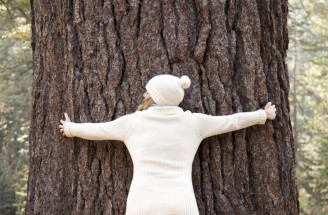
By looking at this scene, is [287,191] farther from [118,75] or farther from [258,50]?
[118,75]

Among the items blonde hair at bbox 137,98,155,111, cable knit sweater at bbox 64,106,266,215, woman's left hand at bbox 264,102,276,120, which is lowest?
cable knit sweater at bbox 64,106,266,215

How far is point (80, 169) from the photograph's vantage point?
11.2ft

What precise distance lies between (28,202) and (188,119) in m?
1.54

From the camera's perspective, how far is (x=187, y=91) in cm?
330

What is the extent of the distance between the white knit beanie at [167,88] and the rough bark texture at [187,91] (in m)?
0.19

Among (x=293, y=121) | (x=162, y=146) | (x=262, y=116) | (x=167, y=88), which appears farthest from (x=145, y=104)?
(x=293, y=121)

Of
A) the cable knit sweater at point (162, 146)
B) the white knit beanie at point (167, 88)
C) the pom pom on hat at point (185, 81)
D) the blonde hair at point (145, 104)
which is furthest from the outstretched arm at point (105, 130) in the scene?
the pom pom on hat at point (185, 81)

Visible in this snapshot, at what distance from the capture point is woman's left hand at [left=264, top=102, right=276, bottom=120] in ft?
11.0

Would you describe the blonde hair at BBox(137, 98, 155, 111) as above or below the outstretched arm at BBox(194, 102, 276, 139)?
above

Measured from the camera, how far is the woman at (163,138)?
2.94m

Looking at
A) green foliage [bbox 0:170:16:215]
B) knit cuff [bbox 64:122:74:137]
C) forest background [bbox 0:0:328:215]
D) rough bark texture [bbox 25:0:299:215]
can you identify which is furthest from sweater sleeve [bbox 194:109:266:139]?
green foliage [bbox 0:170:16:215]

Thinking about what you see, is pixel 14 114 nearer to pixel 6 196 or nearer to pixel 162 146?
pixel 6 196

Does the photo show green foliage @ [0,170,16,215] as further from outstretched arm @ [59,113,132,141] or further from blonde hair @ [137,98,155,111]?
blonde hair @ [137,98,155,111]

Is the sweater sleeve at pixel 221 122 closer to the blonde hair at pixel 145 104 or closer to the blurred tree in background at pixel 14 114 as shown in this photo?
the blonde hair at pixel 145 104
